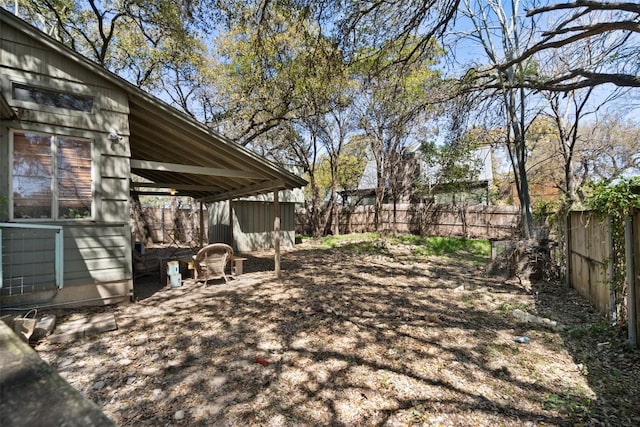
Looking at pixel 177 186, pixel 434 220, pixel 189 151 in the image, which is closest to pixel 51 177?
pixel 189 151

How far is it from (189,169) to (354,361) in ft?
15.0

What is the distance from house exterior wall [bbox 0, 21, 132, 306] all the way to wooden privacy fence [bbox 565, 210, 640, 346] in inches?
269

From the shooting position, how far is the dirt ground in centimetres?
237

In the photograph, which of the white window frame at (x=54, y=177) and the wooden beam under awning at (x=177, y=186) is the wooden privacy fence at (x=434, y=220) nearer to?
the wooden beam under awning at (x=177, y=186)

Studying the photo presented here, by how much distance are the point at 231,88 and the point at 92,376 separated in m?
11.5

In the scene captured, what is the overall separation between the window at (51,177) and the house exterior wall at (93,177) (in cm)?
10

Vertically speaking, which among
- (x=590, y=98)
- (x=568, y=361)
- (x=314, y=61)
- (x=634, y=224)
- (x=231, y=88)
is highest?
(x=231, y=88)

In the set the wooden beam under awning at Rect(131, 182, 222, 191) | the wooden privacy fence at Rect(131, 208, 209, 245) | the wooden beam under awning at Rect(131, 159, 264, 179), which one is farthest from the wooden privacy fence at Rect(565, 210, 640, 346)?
the wooden privacy fence at Rect(131, 208, 209, 245)

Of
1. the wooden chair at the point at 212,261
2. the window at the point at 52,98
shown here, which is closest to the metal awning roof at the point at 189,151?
the window at the point at 52,98

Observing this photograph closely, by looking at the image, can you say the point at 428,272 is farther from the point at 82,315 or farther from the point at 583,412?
the point at 82,315

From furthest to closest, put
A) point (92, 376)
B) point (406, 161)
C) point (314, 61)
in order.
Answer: point (406, 161) < point (314, 61) < point (92, 376)

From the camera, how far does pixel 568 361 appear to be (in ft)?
10.5

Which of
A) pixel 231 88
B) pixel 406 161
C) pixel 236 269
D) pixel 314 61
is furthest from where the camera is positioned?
pixel 406 161

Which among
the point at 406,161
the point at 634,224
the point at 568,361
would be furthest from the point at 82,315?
the point at 406,161
